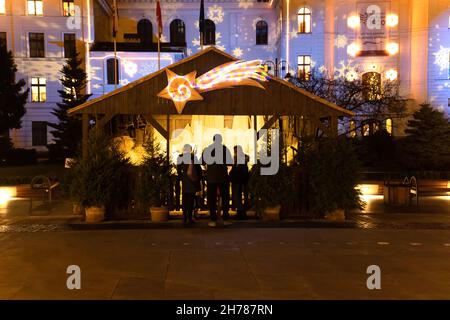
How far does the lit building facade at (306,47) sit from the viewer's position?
113ft

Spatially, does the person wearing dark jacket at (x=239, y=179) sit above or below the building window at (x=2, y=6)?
below

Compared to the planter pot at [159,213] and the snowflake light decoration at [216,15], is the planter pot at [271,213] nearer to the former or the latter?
the planter pot at [159,213]

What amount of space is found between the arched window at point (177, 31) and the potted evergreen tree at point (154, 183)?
3062 centimetres

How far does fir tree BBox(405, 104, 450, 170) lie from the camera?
2741 centimetres

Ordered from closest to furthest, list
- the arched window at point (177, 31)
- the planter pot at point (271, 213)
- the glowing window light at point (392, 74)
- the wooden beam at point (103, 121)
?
the planter pot at point (271, 213), the wooden beam at point (103, 121), the glowing window light at point (392, 74), the arched window at point (177, 31)

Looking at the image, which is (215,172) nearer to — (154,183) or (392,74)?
(154,183)

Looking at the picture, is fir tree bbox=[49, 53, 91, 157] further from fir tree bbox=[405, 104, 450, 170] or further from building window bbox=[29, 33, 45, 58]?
fir tree bbox=[405, 104, 450, 170]

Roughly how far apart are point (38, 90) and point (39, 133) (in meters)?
3.39

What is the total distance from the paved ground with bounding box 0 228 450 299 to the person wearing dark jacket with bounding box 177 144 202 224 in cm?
86

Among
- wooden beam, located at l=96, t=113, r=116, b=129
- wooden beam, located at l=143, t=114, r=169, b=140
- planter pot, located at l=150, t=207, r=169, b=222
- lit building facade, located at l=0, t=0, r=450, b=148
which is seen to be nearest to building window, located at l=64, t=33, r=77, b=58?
lit building facade, located at l=0, t=0, r=450, b=148

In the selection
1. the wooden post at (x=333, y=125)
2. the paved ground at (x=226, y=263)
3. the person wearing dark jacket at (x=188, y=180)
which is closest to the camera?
the paved ground at (x=226, y=263)

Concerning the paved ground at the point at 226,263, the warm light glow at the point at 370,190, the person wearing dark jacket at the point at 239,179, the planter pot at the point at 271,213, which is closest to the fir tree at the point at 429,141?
the warm light glow at the point at 370,190

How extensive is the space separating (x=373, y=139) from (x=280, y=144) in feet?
73.0
